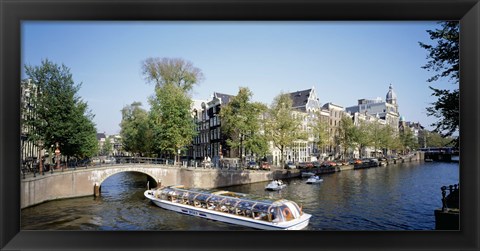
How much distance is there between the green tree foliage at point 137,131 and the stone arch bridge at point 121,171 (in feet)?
7.39

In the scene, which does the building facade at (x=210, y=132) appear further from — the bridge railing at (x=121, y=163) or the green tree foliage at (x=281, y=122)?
the green tree foliage at (x=281, y=122)

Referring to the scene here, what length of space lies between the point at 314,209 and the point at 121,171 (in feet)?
25.4

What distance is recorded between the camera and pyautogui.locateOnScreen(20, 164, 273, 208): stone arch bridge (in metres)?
10.2

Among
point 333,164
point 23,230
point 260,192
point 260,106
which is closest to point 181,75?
point 260,106

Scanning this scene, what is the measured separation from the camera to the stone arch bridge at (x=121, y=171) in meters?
10.2

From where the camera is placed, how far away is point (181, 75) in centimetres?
1402

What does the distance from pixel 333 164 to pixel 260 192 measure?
9.28 meters

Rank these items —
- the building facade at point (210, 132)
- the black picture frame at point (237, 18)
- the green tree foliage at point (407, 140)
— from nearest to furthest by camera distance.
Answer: the black picture frame at point (237, 18) < the building facade at point (210, 132) < the green tree foliage at point (407, 140)

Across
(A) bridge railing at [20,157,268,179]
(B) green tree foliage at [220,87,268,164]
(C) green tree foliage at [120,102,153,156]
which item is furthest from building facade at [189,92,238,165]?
(C) green tree foliage at [120,102,153,156]

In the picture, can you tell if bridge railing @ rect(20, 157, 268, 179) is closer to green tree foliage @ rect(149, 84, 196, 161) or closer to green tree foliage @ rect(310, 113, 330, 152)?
green tree foliage @ rect(149, 84, 196, 161)

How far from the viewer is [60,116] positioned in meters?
10.1

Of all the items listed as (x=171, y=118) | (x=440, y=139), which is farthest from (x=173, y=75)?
(x=440, y=139)

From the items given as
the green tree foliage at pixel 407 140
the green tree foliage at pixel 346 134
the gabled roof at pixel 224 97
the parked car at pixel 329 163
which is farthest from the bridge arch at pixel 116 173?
the green tree foliage at pixel 407 140

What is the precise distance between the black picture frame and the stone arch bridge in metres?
5.46
